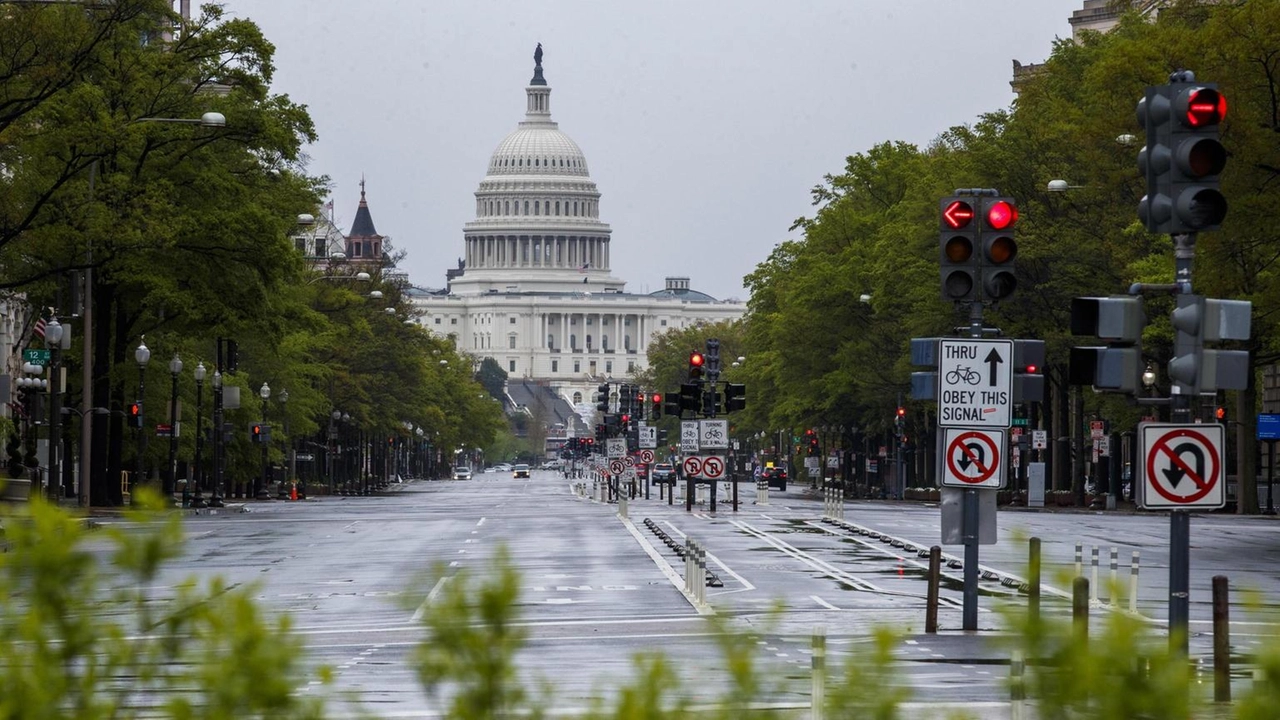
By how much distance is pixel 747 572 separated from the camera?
120 ft

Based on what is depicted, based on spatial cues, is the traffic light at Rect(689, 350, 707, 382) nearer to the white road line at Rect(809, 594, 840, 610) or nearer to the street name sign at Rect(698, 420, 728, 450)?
the street name sign at Rect(698, 420, 728, 450)

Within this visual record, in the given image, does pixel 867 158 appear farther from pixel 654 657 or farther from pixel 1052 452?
pixel 654 657

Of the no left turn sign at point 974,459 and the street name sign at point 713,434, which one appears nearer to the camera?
the no left turn sign at point 974,459

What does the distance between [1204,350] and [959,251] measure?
6.77 metres

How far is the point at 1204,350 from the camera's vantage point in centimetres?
1705

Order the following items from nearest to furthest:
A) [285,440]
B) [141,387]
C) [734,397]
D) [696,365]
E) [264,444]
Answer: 1. [734,397]
2. [141,387]
3. [696,365]
4. [264,444]
5. [285,440]

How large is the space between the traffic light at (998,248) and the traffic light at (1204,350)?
21.2 feet

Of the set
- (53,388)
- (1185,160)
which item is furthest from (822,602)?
(53,388)

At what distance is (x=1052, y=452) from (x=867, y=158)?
1485 centimetres

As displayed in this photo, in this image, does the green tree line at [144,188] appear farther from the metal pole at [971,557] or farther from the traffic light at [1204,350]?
the traffic light at [1204,350]

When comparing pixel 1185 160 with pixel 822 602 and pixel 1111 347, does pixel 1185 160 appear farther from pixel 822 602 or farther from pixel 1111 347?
pixel 822 602

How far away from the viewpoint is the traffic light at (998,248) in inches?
931

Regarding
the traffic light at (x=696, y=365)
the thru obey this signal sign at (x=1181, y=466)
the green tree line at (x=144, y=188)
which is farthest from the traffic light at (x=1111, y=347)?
the traffic light at (x=696, y=365)

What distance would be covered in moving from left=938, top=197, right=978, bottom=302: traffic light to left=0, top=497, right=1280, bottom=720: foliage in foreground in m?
18.4
